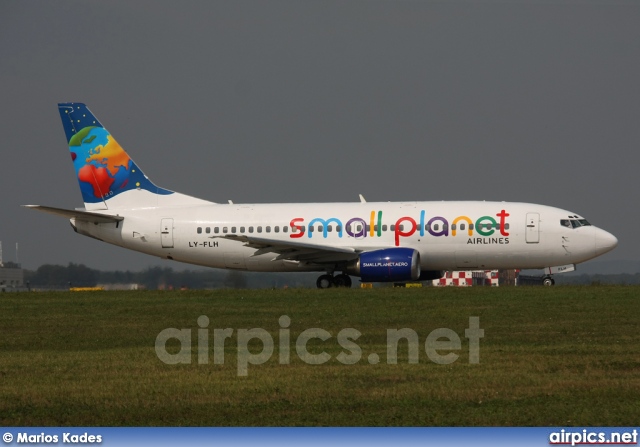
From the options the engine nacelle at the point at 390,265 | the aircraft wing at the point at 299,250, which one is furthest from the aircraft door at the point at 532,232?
the aircraft wing at the point at 299,250

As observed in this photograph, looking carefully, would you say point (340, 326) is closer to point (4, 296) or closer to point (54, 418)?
point (54, 418)

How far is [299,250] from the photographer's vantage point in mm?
36000

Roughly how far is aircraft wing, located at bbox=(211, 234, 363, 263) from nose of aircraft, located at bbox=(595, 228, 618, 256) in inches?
308

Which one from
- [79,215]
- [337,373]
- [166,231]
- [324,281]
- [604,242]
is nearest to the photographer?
[337,373]

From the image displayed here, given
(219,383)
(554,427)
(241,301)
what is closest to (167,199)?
(241,301)

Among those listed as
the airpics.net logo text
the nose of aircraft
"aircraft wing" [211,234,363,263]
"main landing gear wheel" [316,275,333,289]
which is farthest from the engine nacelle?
the airpics.net logo text

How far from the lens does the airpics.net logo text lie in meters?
16.7

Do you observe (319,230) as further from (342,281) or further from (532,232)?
(532,232)

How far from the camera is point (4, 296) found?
108 feet

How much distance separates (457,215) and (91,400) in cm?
2341

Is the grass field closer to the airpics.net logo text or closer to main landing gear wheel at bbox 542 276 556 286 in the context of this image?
the airpics.net logo text

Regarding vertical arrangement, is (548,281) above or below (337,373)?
above

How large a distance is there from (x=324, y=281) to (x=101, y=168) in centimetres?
988

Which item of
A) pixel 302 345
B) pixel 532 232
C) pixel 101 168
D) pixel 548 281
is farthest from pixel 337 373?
pixel 101 168
